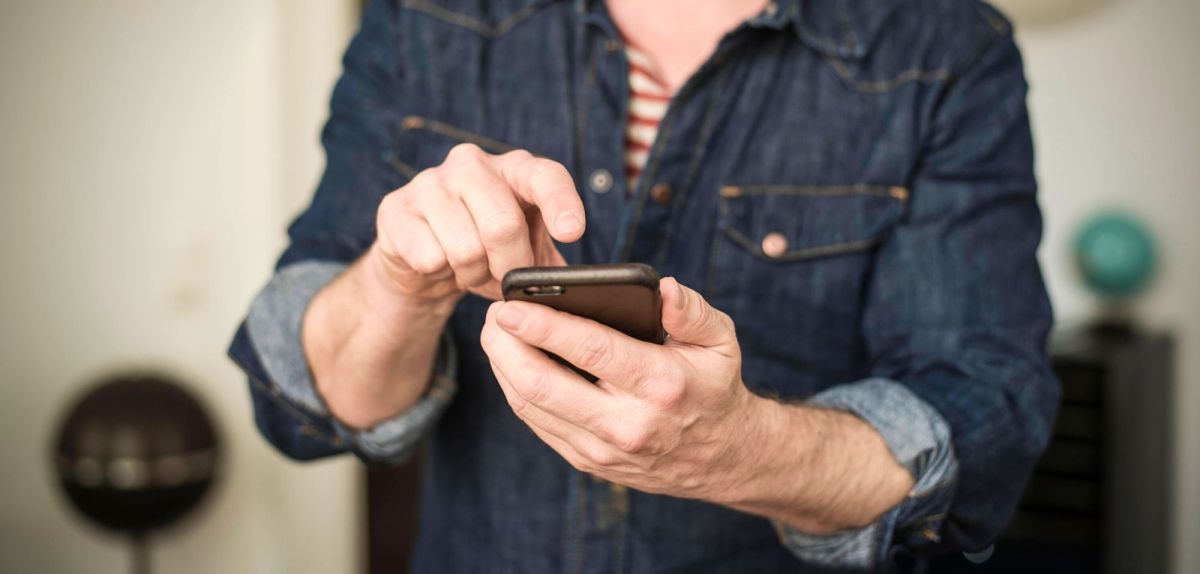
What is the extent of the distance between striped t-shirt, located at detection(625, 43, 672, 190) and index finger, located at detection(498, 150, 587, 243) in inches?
14.6

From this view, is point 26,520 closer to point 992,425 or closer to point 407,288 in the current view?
point 407,288

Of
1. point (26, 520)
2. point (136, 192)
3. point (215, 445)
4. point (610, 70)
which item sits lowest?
point (26, 520)

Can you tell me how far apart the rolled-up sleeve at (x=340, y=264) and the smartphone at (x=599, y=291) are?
0.39 m

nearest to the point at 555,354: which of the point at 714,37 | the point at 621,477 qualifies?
the point at 621,477

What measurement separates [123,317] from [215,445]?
0.47 meters

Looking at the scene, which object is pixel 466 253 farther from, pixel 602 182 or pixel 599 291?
pixel 602 182

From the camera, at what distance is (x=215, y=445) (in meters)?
2.08

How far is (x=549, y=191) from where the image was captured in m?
0.63

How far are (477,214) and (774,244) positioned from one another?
48 centimetres

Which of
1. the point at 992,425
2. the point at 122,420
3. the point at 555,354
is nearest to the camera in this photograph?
the point at 555,354

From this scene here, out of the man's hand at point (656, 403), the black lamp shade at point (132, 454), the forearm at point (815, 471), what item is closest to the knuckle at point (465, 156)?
the man's hand at point (656, 403)

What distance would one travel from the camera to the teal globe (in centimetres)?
229

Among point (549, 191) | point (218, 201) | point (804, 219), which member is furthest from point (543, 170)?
point (218, 201)

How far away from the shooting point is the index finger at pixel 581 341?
0.57 metres
